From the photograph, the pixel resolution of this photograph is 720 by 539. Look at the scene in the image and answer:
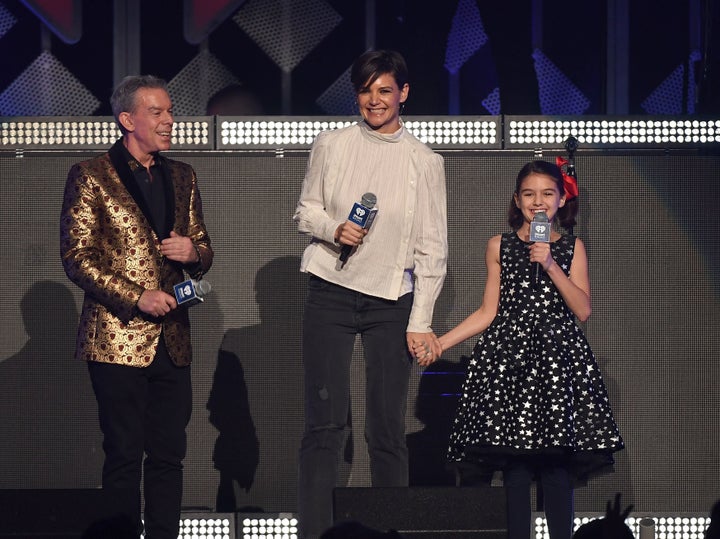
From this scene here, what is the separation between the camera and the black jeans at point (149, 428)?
4.07m

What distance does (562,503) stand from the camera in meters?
4.38

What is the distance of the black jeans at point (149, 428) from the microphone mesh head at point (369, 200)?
83 centimetres

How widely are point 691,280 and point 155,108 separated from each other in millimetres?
2473

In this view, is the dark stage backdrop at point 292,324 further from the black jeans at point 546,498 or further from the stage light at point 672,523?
the black jeans at point 546,498

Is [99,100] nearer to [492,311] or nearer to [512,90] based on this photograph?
[512,90]

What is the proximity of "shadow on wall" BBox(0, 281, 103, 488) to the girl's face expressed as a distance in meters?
2.04

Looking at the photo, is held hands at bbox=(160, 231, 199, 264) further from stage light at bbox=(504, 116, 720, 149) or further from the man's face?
stage light at bbox=(504, 116, 720, 149)

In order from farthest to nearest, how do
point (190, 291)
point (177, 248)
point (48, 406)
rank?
point (48, 406) → point (177, 248) → point (190, 291)

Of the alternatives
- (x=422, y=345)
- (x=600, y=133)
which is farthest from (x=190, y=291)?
(x=600, y=133)

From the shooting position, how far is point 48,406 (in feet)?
17.5

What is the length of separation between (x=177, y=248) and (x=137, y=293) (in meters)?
0.20

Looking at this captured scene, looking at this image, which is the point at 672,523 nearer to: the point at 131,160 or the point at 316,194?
the point at 316,194

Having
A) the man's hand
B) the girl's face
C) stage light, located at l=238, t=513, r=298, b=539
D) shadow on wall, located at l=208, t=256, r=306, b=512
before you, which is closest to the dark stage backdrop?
shadow on wall, located at l=208, t=256, r=306, b=512

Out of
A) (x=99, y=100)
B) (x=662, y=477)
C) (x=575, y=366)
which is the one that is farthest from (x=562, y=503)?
(x=99, y=100)
